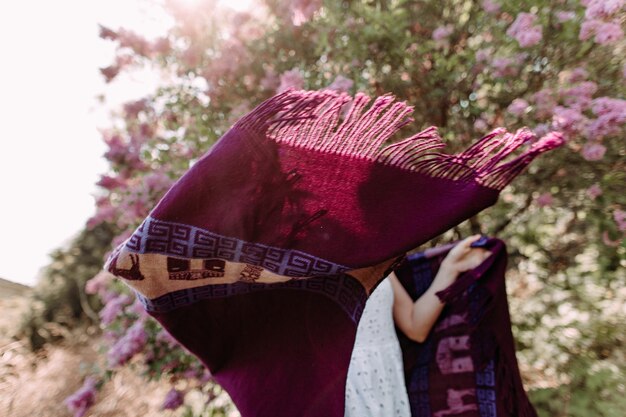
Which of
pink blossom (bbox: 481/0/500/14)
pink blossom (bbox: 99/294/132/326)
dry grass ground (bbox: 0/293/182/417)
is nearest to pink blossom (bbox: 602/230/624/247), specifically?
pink blossom (bbox: 481/0/500/14)

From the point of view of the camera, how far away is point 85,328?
6602 mm

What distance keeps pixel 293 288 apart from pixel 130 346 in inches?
64.1

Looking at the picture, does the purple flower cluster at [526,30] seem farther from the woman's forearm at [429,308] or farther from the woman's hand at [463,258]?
the woman's forearm at [429,308]

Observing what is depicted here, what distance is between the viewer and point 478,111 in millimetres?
2393

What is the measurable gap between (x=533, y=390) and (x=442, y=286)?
1.14m

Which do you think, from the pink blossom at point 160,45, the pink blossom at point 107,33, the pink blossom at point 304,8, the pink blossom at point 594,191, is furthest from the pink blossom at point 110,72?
the pink blossom at point 594,191

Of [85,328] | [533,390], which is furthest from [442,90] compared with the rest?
[85,328]

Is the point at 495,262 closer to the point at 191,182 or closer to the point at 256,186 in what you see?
the point at 256,186

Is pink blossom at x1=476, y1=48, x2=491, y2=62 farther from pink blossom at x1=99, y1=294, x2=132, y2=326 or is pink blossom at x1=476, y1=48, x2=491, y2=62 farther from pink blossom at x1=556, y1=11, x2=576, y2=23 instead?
pink blossom at x1=99, y1=294, x2=132, y2=326

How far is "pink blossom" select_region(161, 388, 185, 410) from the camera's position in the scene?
237 centimetres

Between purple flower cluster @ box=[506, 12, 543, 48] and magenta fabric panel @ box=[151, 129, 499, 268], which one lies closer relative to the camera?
magenta fabric panel @ box=[151, 129, 499, 268]

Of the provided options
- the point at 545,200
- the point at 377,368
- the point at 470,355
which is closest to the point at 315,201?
the point at 377,368

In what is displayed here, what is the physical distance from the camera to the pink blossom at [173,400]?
237 centimetres

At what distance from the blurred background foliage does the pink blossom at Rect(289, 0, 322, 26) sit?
0.04 ft
